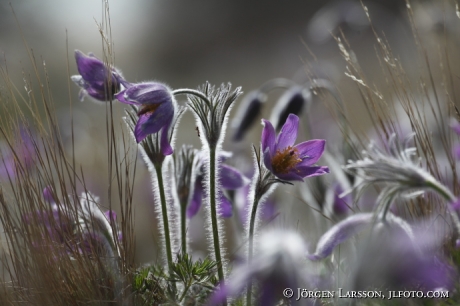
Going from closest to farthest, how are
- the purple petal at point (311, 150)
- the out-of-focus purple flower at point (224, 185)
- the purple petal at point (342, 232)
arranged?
1. the purple petal at point (342, 232)
2. the purple petal at point (311, 150)
3. the out-of-focus purple flower at point (224, 185)

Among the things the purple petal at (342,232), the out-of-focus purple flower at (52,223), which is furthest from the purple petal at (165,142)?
the purple petal at (342,232)

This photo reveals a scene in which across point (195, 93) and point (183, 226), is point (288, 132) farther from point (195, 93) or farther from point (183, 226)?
point (183, 226)

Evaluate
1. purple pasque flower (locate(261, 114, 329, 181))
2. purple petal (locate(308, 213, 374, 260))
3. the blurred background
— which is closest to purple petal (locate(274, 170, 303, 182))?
purple pasque flower (locate(261, 114, 329, 181))

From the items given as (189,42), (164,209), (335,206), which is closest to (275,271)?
(164,209)

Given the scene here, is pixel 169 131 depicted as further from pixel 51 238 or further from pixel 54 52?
pixel 54 52

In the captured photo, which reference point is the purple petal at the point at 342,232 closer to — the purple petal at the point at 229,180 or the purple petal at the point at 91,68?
the purple petal at the point at 229,180

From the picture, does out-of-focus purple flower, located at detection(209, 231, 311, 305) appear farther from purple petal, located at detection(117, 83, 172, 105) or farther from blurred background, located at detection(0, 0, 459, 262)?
blurred background, located at detection(0, 0, 459, 262)
